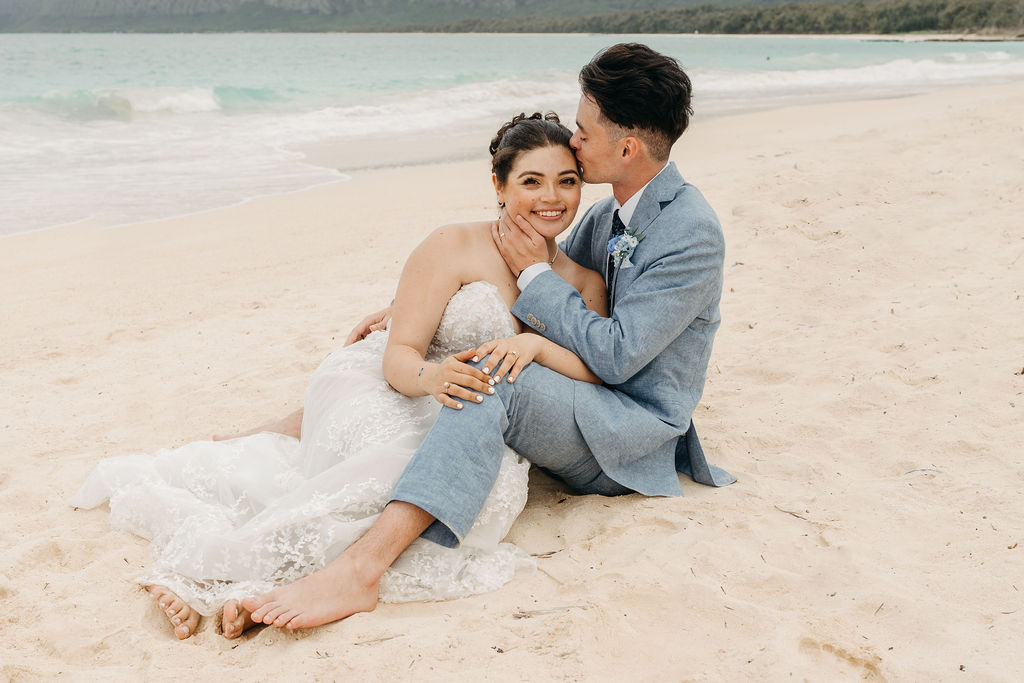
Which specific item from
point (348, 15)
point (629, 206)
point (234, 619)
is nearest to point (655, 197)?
point (629, 206)

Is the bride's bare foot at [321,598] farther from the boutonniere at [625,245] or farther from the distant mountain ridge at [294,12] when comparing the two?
the distant mountain ridge at [294,12]

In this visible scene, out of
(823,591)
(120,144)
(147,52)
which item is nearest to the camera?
(823,591)

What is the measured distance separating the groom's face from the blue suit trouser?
2.74 feet

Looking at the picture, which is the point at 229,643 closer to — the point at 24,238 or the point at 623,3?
the point at 24,238

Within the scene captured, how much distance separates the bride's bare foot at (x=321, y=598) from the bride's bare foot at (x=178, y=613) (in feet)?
0.65

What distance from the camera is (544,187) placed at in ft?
10.8

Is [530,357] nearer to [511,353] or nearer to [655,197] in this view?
[511,353]

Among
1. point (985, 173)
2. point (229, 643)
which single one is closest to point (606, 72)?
point (229, 643)

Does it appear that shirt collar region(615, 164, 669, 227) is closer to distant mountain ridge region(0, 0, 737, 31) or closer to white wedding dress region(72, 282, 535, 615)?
white wedding dress region(72, 282, 535, 615)

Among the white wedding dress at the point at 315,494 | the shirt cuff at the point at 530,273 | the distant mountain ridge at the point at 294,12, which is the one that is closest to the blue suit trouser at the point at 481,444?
the white wedding dress at the point at 315,494

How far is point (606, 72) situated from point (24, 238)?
670 centimetres

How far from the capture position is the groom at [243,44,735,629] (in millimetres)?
2748

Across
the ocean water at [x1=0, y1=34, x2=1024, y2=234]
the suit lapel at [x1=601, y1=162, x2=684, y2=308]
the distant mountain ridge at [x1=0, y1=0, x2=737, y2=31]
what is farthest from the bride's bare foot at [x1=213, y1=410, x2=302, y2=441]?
the distant mountain ridge at [x1=0, y1=0, x2=737, y2=31]

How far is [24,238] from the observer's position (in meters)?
7.75
